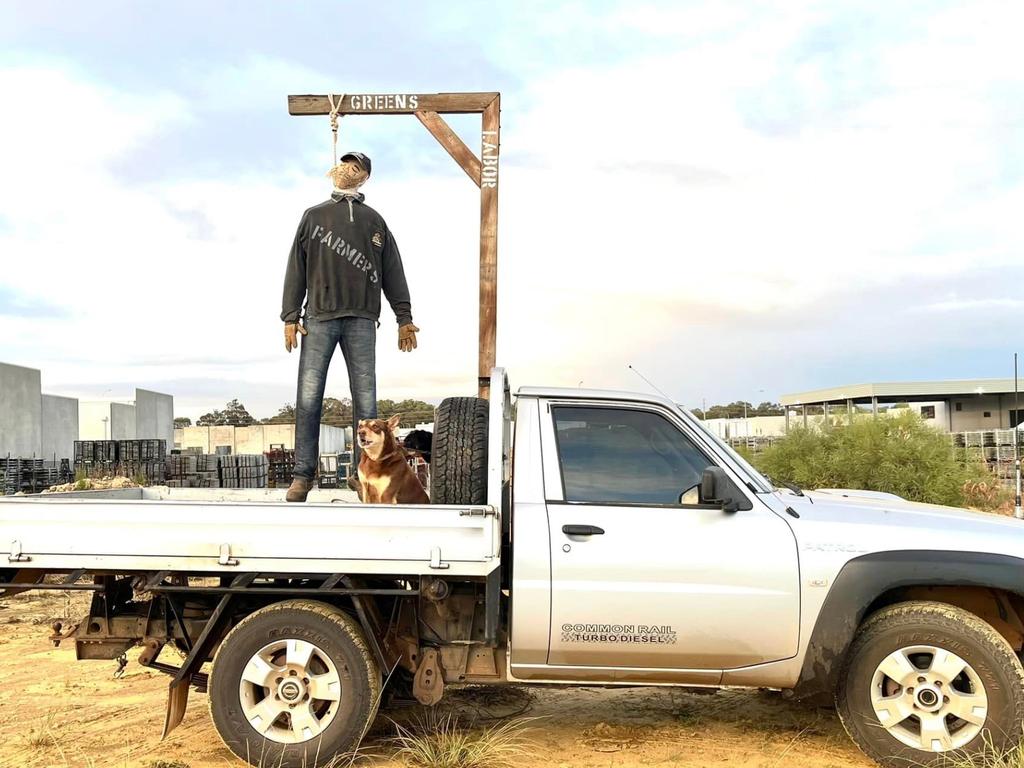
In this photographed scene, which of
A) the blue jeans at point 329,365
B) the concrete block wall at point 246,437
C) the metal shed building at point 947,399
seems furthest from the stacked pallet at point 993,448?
the concrete block wall at point 246,437

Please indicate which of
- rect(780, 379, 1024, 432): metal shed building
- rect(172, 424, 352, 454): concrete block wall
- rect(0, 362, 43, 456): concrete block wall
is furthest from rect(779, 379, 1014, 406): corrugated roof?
rect(0, 362, 43, 456): concrete block wall

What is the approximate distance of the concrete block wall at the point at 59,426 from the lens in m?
35.2

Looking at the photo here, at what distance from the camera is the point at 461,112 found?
7.29 meters

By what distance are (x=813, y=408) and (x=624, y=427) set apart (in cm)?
4771

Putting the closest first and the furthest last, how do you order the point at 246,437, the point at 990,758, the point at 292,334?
the point at 990,758 → the point at 292,334 → the point at 246,437

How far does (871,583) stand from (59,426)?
3827 cm

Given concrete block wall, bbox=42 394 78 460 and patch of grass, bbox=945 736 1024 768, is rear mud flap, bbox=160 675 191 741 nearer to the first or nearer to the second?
patch of grass, bbox=945 736 1024 768

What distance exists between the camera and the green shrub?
49.6ft

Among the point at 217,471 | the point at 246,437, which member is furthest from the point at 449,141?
the point at 246,437

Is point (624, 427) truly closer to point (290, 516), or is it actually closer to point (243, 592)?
point (290, 516)

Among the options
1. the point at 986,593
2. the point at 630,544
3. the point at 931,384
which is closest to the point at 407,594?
the point at 630,544

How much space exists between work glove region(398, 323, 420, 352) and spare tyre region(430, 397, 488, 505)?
2.10 metres

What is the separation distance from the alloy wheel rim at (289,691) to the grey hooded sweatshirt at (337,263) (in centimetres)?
269

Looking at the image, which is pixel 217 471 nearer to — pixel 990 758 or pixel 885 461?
pixel 885 461
